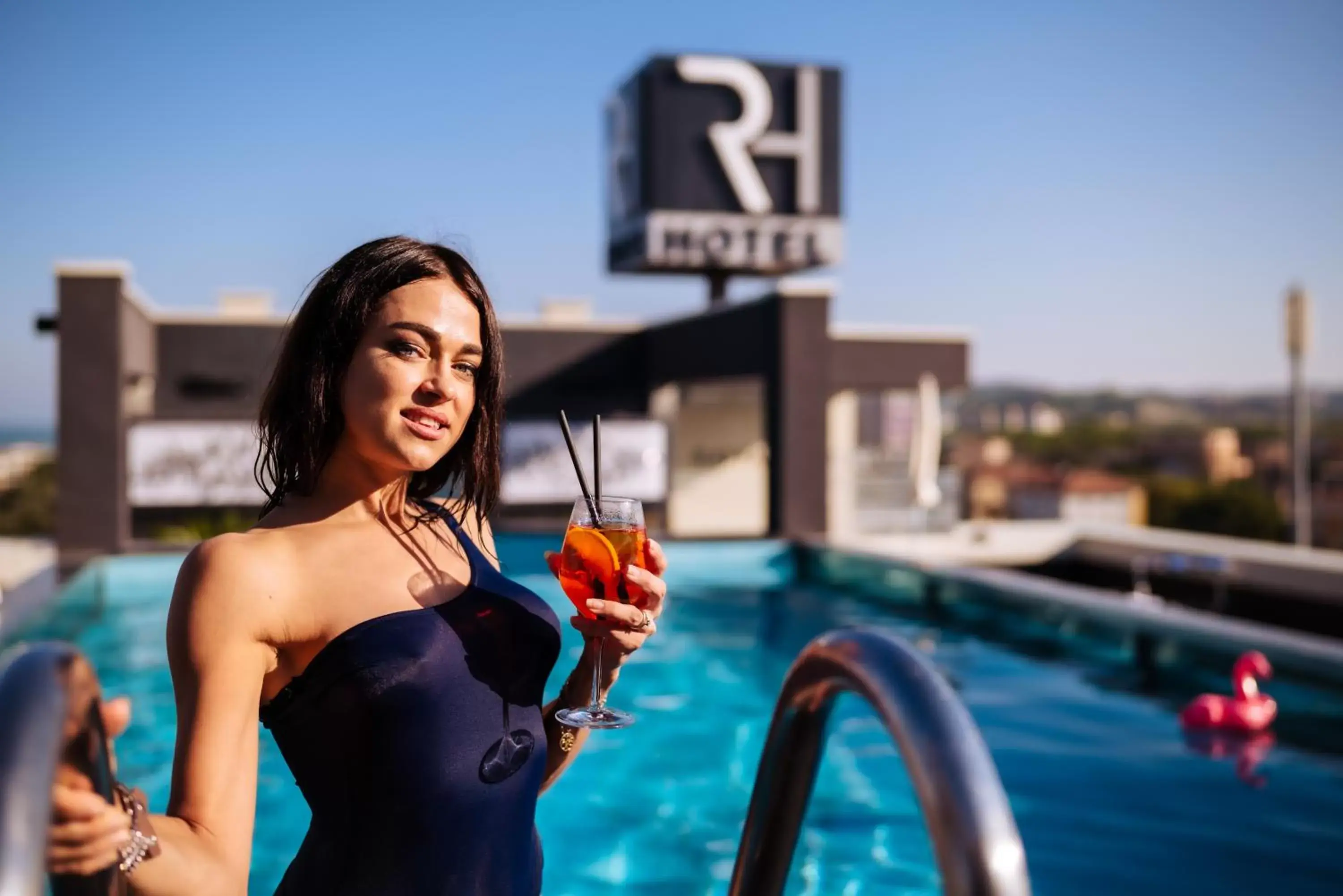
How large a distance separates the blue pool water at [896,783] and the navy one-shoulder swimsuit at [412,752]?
56.9 inches

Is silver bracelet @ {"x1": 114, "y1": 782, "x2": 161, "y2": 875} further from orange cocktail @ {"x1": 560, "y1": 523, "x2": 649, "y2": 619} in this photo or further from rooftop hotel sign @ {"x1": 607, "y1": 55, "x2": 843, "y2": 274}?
rooftop hotel sign @ {"x1": 607, "y1": 55, "x2": 843, "y2": 274}

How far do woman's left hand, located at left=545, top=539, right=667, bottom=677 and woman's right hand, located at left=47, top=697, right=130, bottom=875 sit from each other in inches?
27.4

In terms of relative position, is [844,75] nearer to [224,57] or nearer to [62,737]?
[224,57]

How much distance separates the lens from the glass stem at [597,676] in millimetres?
1771

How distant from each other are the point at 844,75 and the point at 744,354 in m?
7.29

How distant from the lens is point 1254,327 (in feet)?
248

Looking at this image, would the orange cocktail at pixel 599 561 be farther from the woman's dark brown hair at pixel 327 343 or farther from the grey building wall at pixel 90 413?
the grey building wall at pixel 90 413

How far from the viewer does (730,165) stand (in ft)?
59.1

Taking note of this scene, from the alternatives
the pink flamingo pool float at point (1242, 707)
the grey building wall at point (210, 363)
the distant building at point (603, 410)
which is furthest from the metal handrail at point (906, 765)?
the grey building wall at point (210, 363)

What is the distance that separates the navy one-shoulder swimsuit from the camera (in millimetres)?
1464

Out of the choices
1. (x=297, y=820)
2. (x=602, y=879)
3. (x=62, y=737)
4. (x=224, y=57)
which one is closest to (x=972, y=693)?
(x=602, y=879)

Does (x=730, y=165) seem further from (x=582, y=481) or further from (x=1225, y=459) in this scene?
(x=1225, y=459)

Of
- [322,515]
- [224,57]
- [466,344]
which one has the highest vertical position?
[224,57]

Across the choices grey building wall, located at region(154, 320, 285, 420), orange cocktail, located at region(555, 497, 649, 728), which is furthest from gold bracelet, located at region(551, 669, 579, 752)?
grey building wall, located at region(154, 320, 285, 420)
